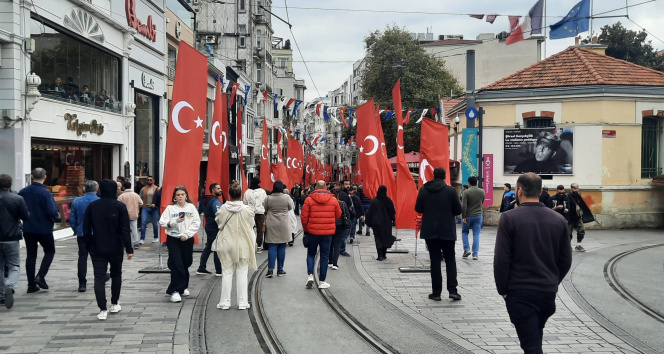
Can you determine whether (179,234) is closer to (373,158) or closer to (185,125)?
(185,125)

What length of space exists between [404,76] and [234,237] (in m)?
36.8

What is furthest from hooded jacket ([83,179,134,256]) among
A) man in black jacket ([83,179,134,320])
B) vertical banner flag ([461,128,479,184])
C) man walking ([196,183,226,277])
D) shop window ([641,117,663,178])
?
shop window ([641,117,663,178])

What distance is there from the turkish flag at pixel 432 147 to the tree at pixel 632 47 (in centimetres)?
3907

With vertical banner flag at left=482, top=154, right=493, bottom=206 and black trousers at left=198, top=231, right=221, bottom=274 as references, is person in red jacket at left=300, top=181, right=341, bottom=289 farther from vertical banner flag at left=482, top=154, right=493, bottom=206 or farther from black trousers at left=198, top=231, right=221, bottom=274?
vertical banner flag at left=482, top=154, right=493, bottom=206

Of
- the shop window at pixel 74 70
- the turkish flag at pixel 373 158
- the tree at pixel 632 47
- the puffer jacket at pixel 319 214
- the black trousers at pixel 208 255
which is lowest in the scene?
the black trousers at pixel 208 255

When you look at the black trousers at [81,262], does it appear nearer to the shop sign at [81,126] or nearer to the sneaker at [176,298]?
the sneaker at [176,298]

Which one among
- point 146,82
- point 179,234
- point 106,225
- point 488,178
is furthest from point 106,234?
point 146,82

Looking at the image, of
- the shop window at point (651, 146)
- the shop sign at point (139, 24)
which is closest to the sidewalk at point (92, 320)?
the shop sign at point (139, 24)

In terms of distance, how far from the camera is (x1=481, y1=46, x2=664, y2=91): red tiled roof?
76.9 feet

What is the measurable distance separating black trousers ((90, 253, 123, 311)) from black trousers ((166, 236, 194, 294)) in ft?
3.14

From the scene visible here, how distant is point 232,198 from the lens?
8.97 metres

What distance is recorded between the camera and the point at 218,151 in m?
12.8

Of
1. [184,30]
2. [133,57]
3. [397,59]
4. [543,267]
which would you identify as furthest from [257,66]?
[543,267]

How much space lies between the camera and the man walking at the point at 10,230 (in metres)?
8.29
